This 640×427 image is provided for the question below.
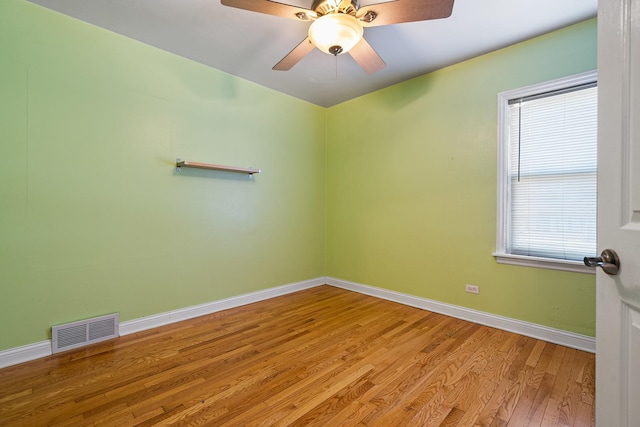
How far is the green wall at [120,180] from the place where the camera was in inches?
80.0

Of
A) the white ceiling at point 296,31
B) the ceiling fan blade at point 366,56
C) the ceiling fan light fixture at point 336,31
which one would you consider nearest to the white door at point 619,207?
the ceiling fan light fixture at point 336,31

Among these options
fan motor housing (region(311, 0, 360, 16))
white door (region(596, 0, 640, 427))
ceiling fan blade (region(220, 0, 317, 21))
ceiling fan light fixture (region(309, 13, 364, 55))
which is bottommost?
white door (region(596, 0, 640, 427))

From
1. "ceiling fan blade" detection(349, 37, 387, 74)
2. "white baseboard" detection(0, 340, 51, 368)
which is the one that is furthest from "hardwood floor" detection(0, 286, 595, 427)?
"ceiling fan blade" detection(349, 37, 387, 74)

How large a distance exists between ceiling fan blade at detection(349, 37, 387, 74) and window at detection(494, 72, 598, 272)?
1.28m

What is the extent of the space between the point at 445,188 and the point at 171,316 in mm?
3088

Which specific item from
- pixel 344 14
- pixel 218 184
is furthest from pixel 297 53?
pixel 218 184

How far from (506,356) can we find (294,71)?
3.26 metres

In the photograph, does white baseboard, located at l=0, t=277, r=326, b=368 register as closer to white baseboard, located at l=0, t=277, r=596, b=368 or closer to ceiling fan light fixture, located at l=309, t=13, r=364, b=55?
white baseboard, located at l=0, t=277, r=596, b=368

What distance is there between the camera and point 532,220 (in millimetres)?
2500

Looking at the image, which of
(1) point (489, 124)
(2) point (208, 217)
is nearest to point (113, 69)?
(2) point (208, 217)

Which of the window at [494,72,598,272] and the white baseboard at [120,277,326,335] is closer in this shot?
the window at [494,72,598,272]

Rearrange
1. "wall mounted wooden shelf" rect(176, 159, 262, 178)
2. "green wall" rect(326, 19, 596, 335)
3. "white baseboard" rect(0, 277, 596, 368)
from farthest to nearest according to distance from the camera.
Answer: "wall mounted wooden shelf" rect(176, 159, 262, 178) < "green wall" rect(326, 19, 596, 335) < "white baseboard" rect(0, 277, 596, 368)

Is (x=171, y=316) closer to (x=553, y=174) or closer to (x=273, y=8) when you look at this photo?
(x=273, y=8)

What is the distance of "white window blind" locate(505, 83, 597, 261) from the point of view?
7.23 ft
